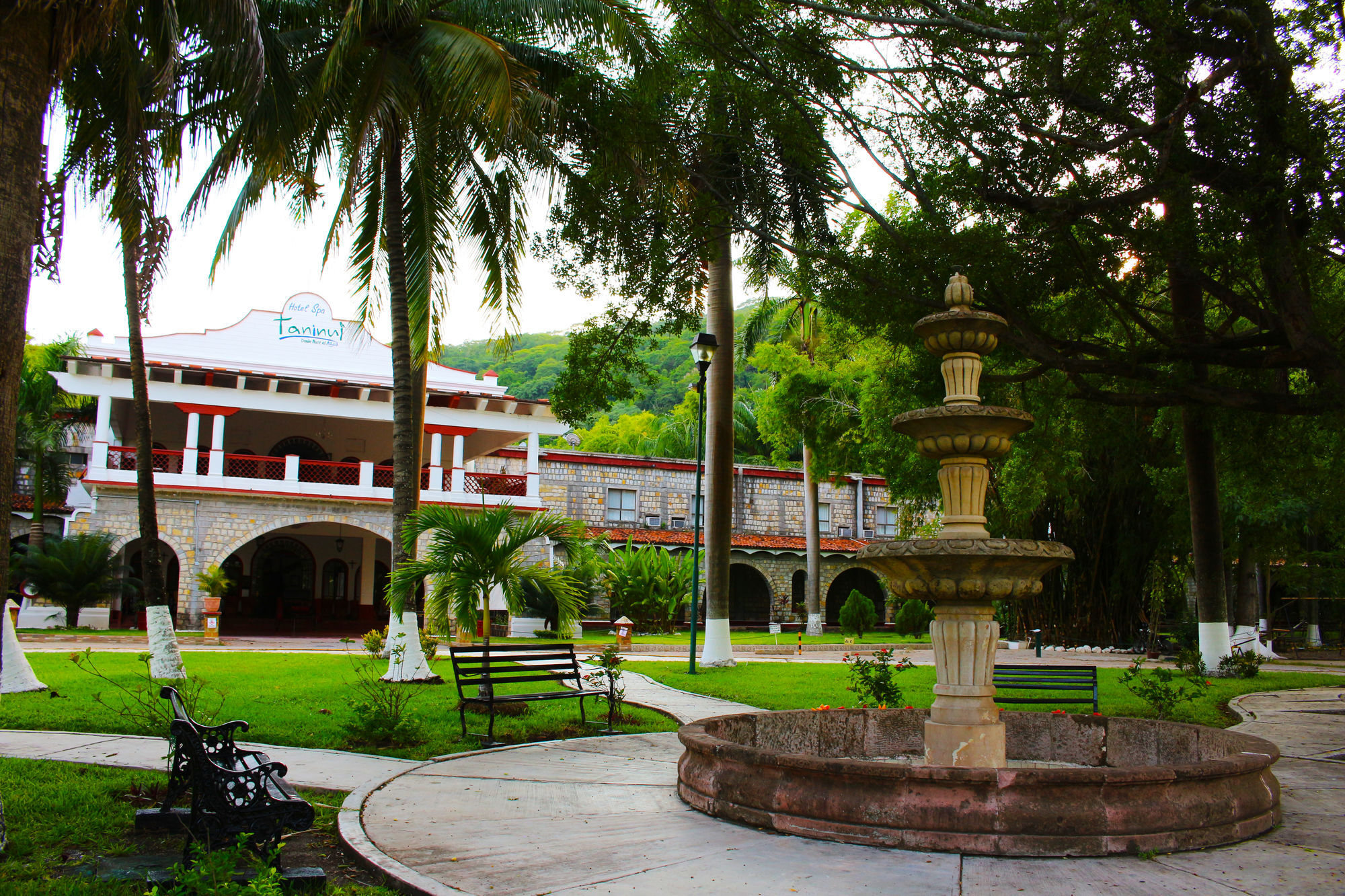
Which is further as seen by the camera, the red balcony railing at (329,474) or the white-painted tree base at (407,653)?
the red balcony railing at (329,474)

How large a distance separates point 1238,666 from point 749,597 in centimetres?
2052

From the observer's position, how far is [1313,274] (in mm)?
10734

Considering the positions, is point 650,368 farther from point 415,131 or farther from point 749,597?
point 415,131

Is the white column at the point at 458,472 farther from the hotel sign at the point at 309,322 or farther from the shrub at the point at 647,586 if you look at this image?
the shrub at the point at 647,586

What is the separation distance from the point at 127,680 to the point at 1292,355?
13.6 m

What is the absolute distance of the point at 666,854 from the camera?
16.3ft

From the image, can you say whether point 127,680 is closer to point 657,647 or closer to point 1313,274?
point 657,647

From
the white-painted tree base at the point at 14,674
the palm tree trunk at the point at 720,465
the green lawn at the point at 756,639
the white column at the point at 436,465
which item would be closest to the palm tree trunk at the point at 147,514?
the white-painted tree base at the point at 14,674

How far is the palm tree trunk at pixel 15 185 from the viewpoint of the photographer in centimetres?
472

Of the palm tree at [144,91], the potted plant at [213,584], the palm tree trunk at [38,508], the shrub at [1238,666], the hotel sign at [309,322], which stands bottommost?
the shrub at [1238,666]

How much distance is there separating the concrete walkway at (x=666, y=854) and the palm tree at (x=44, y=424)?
25.4 meters

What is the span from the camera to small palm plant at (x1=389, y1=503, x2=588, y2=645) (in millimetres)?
10742

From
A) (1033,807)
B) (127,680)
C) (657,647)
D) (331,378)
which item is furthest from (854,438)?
(1033,807)

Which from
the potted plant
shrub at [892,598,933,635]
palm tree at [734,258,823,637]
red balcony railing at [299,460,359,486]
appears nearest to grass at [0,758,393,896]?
the potted plant
